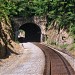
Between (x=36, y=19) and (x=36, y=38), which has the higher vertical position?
(x=36, y=19)

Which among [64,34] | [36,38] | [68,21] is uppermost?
[68,21]

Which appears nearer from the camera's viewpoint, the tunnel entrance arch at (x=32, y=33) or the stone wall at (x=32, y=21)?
the stone wall at (x=32, y=21)

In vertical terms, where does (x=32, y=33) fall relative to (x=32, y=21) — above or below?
below

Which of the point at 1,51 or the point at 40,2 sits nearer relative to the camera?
the point at 1,51

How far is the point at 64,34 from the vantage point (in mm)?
48312

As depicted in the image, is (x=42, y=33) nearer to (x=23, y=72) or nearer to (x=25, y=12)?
(x=25, y=12)

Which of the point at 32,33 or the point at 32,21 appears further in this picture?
the point at 32,33

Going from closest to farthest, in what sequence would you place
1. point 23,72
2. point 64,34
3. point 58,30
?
point 23,72 → point 64,34 → point 58,30

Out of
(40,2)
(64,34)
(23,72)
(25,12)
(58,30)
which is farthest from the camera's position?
(25,12)

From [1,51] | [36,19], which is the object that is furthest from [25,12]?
[1,51]

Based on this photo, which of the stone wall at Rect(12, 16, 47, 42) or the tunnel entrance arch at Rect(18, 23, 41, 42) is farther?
the tunnel entrance arch at Rect(18, 23, 41, 42)

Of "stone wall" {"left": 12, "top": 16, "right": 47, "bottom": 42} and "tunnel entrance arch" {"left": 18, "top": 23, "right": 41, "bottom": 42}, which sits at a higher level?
"stone wall" {"left": 12, "top": 16, "right": 47, "bottom": 42}

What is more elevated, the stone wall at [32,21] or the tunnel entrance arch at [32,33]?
the stone wall at [32,21]

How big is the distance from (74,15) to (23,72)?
89.2 feet
